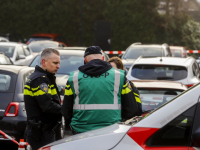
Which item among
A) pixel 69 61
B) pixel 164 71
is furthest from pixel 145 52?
pixel 164 71

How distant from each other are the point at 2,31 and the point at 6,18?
1.09m

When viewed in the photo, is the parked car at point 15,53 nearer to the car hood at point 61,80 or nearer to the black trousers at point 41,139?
the car hood at point 61,80

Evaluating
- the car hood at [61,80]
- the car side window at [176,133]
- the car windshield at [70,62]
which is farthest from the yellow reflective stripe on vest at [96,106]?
the car windshield at [70,62]

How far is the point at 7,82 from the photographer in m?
6.82

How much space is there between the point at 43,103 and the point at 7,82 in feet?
8.01

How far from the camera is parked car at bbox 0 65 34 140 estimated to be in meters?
6.44

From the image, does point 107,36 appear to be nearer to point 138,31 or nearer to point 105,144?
point 138,31

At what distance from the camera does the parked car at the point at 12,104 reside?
644 centimetres

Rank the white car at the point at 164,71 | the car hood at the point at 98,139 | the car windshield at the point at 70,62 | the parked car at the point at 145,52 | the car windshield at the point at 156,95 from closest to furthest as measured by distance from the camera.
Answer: the car hood at the point at 98,139 < the car windshield at the point at 156,95 < the white car at the point at 164,71 < the car windshield at the point at 70,62 < the parked car at the point at 145,52

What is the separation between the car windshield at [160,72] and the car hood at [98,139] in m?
5.94

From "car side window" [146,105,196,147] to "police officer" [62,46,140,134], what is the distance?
994mm

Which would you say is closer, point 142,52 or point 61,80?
point 61,80

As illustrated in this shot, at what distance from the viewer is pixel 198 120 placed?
297 cm

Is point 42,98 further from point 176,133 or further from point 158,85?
point 158,85
